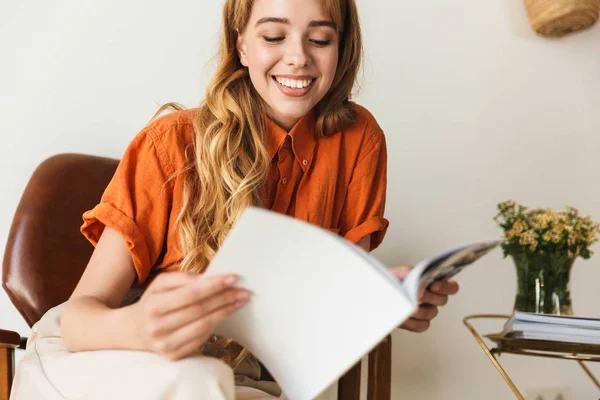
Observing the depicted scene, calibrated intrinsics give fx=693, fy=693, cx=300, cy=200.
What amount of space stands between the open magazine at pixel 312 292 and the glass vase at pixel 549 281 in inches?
27.3

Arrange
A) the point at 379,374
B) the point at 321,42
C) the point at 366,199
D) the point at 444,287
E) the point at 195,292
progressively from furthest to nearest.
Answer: the point at 366,199
the point at 321,42
the point at 379,374
the point at 444,287
the point at 195,292

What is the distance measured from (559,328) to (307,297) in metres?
0.75

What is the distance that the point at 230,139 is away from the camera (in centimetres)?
120

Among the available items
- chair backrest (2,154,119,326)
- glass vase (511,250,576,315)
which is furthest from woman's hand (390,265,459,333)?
chair backrest (2,154,119,326)

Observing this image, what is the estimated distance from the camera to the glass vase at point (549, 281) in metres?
1.44

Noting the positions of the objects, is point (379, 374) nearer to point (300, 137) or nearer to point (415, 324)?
point (415, 324)

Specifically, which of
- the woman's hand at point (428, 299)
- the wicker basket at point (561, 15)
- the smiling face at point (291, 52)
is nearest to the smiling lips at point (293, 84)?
the smiling face at point (291, 52)

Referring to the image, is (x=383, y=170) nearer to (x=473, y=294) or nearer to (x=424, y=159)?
(x=424, y=159)

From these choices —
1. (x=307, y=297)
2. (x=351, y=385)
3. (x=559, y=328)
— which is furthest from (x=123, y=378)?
(x=559, y=328)

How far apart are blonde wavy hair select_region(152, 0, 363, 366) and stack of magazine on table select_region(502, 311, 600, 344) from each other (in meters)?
0.52

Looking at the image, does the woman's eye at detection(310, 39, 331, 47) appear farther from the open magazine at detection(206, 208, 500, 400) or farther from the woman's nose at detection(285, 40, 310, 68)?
the open magazine at detection(206, 208, 500, 400)

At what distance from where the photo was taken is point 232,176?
117 centimetres

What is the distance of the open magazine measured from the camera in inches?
27.2

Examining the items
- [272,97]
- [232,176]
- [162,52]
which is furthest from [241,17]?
[162,52]
